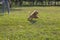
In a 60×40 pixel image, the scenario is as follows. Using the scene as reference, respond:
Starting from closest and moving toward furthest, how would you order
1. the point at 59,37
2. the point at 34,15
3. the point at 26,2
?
the point at 59,37 → the point at 34,15 → the point at 26,2

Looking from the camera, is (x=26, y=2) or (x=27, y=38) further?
(x=26, y=2)

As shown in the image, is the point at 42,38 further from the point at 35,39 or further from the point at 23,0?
the point at 23,0

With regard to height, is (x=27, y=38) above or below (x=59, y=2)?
above

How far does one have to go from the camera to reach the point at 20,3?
35.4 meters

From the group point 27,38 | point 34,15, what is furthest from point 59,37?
point 34,15

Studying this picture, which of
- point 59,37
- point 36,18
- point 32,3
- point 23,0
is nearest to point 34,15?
point 36,18

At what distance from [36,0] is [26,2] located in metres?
3.03

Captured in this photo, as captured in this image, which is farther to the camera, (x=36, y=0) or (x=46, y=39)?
(x=36, y=0)

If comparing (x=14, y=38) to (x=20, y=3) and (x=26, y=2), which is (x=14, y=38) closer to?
(x=20, y=3)

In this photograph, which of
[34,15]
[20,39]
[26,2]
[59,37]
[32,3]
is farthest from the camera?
[26,2]

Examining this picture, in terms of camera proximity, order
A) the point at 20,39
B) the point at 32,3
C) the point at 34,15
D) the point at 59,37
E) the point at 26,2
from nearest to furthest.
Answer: the point at 20,39
the point at 59,37
the point at 34,15
the point at 32,3
the point at 26,2

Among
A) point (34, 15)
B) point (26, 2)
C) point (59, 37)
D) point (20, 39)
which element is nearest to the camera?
point (20, 39)

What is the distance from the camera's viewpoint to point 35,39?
7672 mm

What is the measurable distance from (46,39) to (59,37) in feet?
2.06
